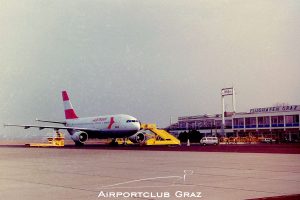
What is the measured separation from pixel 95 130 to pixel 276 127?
4607 centimetres

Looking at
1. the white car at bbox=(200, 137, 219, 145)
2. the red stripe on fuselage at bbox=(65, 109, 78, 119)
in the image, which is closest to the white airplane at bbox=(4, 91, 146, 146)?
the red stripe on fuselage at bbox=(65, 109, 78, 119)

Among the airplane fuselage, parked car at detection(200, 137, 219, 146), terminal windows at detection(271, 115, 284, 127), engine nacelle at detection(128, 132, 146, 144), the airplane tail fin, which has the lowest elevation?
parked car at detection(200, 137, 219, 146)

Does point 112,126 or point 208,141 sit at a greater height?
point 112,126

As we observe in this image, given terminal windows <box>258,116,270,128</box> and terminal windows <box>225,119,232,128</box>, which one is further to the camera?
terminal windows <box>225,119,232,128</box>

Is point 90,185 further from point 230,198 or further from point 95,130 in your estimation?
point 95,130

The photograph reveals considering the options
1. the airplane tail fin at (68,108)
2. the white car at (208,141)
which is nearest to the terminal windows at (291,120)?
the white car at (208,141)

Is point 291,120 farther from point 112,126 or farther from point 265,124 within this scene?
point 112,126

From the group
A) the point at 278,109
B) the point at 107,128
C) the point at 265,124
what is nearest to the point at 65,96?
the point at 107,128

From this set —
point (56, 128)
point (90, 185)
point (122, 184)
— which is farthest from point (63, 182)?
point (56, 128)

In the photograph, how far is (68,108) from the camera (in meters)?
64.8

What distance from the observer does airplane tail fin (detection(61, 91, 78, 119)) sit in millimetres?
63984

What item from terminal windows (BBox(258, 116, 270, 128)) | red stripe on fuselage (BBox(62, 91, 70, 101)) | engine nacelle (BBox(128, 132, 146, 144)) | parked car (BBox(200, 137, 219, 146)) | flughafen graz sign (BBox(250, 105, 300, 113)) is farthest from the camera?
terminal windows (BBox(258, 116, 270, 128))

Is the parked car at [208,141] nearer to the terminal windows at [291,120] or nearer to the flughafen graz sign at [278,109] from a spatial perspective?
the terminal windows at [291,120]

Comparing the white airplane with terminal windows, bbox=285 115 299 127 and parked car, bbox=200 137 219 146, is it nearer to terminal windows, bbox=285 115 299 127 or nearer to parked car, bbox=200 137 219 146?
parked car, bbox=200 137 219 146
